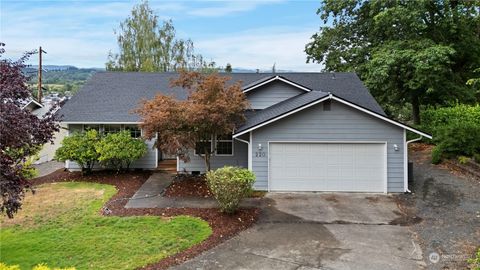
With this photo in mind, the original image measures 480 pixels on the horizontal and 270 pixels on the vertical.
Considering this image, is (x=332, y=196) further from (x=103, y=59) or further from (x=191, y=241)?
(x=103, y=59)

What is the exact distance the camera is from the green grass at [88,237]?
329 inches

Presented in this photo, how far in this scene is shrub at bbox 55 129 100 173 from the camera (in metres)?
16.0

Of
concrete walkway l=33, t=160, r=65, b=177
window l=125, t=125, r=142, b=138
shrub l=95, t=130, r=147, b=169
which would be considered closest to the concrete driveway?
shrub l=95, t=130, r=147, b=169

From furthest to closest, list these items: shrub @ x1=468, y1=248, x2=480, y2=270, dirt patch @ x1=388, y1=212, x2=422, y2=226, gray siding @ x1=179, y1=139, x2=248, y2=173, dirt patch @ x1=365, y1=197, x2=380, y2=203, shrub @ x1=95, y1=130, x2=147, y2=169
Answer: gray siding @ x1=179, y1=139, x2=248, y2=173
shrub @ x1=95, y1=130, x2=147, y2=169
dirt patch @ x1=365, y1=197, x2=380, y2=203
dirt patch @ x1=388, y1=212, x2=422, y2=226
shrub @ x1=468, y1=248, x2=480, y2=270

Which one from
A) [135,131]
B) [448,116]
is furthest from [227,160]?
[448,116]

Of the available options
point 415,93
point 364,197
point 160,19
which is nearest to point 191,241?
point 364,197

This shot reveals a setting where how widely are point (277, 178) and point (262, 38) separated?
14686 mm

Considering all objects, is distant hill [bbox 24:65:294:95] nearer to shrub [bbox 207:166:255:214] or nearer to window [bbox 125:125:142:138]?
window [bbox 125:125:142:138]

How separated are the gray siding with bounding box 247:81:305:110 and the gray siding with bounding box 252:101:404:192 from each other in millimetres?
3368

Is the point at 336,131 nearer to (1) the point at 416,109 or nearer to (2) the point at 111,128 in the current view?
(2) the point at 111,128

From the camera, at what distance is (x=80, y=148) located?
1612cm

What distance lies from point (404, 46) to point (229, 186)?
1720 centimetres

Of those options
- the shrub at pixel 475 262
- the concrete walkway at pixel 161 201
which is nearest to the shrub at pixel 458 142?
the concrete walkway at pixel 161 201

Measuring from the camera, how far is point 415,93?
2525 centimetres
